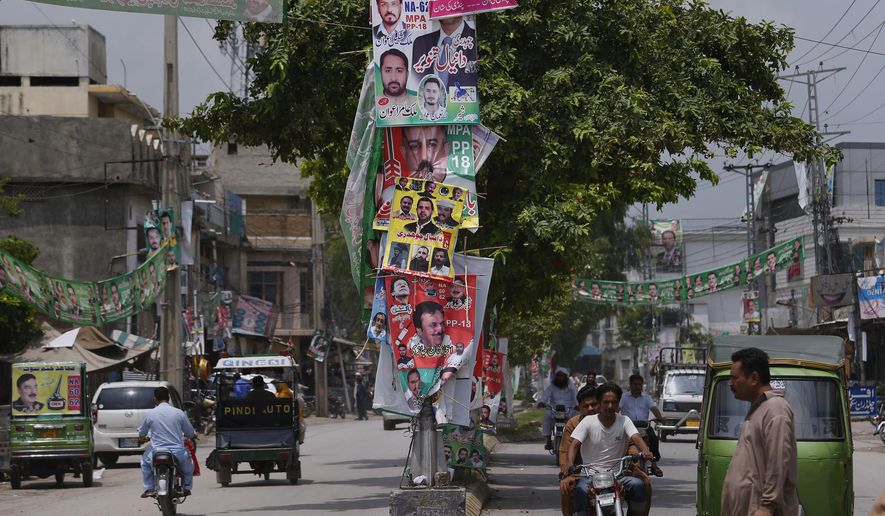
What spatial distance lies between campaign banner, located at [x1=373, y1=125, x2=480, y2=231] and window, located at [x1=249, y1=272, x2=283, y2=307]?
5294 cm

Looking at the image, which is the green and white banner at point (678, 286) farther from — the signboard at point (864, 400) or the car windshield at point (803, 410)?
the car windshield at point (803, 410)

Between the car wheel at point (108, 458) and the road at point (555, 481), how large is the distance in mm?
8719

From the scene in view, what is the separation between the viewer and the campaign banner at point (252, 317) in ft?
187

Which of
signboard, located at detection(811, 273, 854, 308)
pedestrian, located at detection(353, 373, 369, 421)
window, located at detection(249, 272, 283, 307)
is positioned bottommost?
pedestrian, located at detection(353, 373, 369, 421)

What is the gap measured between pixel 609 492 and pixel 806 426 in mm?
3589

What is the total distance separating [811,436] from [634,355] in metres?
85.9

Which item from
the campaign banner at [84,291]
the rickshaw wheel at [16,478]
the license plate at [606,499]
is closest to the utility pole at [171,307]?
the campaign banner at [84,291]

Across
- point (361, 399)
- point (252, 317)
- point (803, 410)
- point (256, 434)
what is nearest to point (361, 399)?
point (361, 399)

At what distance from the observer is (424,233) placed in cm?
1372

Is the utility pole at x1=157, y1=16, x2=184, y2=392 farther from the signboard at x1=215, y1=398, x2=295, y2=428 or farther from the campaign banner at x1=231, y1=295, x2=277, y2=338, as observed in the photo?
the campaign banner at x1=231, y1=295, x2=277, y2=338

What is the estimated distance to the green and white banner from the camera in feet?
135

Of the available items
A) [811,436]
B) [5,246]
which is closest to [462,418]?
[811,436]

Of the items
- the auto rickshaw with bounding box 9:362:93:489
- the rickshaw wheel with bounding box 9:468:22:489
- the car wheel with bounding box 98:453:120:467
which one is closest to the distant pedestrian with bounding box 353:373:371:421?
the car wheel with bounding box 98:453:120:467

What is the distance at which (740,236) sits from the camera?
10431 centimetres
